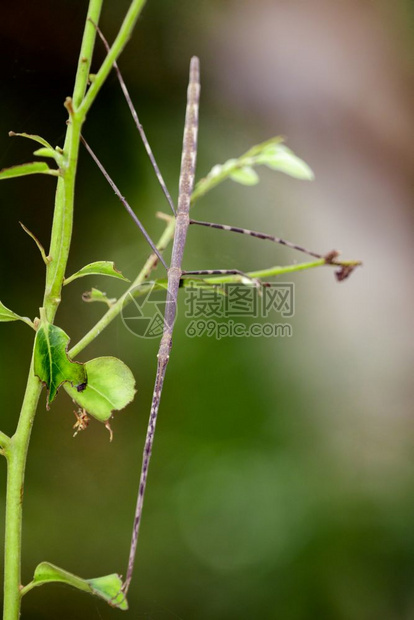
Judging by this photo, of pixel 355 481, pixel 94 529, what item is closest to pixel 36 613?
pixel 94 529

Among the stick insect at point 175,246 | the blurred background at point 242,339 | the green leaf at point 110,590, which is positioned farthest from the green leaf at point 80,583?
the blurred background at point 242,339

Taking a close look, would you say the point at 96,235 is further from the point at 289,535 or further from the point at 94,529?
the point at 289,535

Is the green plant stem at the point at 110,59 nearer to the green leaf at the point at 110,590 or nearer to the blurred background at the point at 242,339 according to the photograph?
the green leaf at the point at 110,590

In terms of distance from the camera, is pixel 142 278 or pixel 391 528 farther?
pixel 391 528

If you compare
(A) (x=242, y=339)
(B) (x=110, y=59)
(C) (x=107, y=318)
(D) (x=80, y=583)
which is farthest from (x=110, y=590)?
(A) (x=242, y=339)

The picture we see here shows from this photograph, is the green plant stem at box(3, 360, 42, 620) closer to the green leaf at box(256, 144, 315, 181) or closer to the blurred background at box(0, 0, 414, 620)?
the green leaf at box(256, 144, 315, 181)
